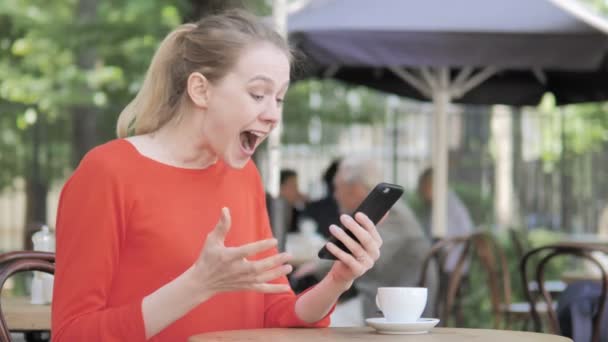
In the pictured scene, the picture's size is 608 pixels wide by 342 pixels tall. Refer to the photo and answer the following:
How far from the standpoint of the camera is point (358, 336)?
2.97 m

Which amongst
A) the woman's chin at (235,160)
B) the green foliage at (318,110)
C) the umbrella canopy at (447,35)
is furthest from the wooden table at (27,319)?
the green foliage at (318,110)

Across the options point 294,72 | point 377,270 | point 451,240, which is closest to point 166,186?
point 294,72

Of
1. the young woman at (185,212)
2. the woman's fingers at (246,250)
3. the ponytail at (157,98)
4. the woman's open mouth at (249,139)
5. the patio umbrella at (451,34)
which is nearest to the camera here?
the woman's fingers at (246,250)

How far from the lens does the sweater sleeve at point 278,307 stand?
3.22m

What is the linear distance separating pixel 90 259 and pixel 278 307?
0.59 metres

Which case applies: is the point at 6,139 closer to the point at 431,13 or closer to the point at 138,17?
the point at 138,17

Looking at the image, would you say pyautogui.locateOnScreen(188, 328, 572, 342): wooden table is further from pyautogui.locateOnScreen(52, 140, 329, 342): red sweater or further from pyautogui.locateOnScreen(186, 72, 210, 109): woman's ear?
pyautogui.locateOnScreen(186, 72, 210, 109): woman's ear

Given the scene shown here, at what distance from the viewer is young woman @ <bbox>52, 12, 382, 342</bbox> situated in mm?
2818

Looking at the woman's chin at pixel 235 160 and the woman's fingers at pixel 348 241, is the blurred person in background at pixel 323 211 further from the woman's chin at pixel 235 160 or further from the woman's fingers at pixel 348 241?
the woman's fingers at pixel 348 241

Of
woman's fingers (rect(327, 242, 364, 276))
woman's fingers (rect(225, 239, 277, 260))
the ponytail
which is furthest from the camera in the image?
the ponytail

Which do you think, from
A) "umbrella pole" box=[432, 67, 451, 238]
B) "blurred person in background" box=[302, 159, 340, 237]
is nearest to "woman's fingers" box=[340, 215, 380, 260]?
"umbrella pole" box=[432, 67, 451, 238]

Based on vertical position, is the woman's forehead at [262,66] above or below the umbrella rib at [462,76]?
below

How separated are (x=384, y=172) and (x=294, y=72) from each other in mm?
11350

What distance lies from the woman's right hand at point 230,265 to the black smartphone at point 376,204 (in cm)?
27
